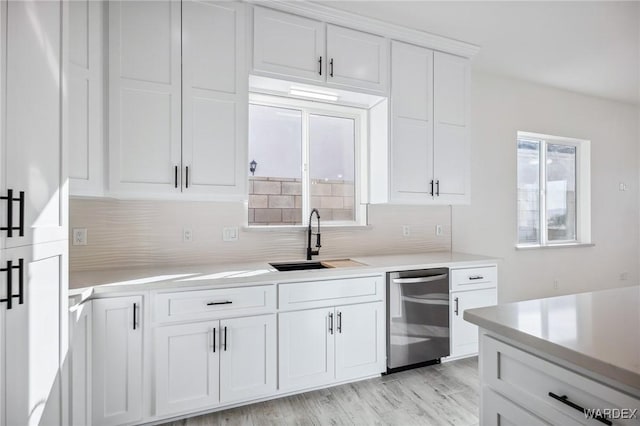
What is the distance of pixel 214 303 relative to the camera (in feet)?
6.59

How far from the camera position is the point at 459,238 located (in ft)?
11.6

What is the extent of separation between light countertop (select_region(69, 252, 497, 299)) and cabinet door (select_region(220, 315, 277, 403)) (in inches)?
10.5

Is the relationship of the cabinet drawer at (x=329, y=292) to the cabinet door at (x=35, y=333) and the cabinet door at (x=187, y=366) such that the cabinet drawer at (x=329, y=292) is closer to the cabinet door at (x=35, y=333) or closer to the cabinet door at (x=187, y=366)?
the cabinet door at (x=187, y=366)

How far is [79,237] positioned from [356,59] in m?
2.40

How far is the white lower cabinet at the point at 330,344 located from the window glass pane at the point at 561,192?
3.18m

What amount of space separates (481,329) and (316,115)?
2423 millimetres

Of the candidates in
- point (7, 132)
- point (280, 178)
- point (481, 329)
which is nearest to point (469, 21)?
point (280, 178)

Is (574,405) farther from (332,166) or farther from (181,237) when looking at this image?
(332,166)

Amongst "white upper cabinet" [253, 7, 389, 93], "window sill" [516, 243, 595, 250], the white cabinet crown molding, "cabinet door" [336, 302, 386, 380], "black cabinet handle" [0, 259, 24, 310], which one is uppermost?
the white cabinet crown molding

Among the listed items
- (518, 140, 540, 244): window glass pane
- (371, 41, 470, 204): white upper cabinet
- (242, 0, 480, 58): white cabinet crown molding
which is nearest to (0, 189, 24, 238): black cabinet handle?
(242, 0, 480, 58): white cabinet crown molding

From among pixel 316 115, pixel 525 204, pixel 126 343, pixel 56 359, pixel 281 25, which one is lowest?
pixel 126 343

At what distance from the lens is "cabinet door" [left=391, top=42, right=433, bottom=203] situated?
9.20ft

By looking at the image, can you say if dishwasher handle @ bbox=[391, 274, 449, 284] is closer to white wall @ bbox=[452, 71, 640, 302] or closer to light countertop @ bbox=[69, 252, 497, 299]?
light countertop @ bbox=[69, 252, 497, 299]

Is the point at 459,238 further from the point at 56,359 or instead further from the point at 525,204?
the point at 56,359
